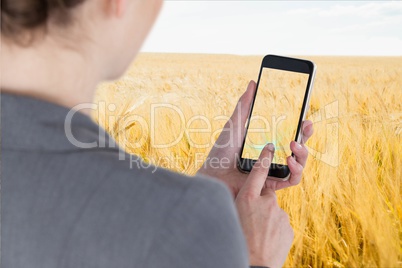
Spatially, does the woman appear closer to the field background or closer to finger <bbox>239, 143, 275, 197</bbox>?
finger <bbox>239, 143, 275, 197</bbox>

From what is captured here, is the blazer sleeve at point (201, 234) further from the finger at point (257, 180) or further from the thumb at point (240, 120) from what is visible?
the thumb at point (240, 120)

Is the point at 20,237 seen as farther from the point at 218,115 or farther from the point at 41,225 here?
the point at 218,115

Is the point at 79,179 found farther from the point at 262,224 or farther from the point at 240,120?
the point at 240,120

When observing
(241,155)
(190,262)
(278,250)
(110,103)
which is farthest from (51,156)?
(110,103)

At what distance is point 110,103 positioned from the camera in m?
1.82

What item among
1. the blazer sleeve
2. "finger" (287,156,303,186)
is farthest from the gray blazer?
"finger" (287,156,303,186)

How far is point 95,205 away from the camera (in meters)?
0.37

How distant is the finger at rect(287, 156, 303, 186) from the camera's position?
0.83 m

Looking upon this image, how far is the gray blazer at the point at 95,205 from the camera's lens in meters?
0.37

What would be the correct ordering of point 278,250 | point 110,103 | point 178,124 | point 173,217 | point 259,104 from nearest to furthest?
point 173,217 → point 278,250 → point 259,104 → point 178,124 → point 110,103

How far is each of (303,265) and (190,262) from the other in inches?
25.5

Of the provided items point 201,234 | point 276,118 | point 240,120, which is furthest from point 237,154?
point 201,234

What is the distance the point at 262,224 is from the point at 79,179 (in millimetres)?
293

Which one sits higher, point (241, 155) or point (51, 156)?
point (51, 156)
